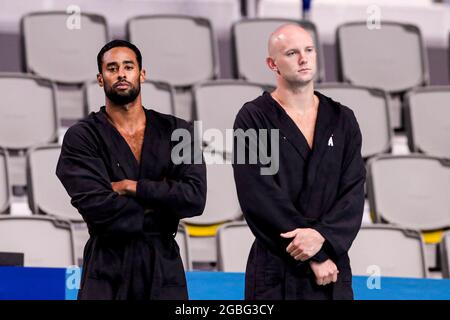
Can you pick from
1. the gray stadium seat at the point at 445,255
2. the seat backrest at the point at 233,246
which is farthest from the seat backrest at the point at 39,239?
the gray stadium seat at the point at 445,255

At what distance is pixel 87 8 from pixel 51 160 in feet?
4.77

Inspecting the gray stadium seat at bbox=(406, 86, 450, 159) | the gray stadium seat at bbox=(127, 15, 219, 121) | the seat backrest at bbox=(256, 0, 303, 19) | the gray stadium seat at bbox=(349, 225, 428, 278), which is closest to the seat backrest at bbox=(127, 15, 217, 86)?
the gray stadium seat at bbox=(127, 15, 219, 121)

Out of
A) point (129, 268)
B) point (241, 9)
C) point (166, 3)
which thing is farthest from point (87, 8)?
point (129, 268)

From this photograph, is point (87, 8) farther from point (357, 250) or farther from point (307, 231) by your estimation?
point (307, 231)

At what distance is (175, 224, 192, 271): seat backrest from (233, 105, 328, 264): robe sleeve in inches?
37.3

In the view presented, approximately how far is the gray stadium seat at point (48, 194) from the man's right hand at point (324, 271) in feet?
4.53

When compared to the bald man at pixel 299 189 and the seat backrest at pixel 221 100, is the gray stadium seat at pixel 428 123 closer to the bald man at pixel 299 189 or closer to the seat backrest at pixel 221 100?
the seat backrest at pixel 221 100

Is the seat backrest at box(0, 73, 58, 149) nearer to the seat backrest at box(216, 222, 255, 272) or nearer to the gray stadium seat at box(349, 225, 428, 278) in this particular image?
the seat backrest at box(216, 222, 255, 272)

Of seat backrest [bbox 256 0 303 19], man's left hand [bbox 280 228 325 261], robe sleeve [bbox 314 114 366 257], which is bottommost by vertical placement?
man's left hand [bbox 280 228 325 261]

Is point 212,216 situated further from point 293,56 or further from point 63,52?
point 293,56

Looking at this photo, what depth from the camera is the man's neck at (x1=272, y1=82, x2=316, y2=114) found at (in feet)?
9.29

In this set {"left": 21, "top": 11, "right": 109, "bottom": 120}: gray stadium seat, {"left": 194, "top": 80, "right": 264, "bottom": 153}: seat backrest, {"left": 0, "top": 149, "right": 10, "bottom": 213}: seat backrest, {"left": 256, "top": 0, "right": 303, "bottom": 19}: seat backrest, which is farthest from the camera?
{"left": 256, "top": 0, "right": 303, "bottom": 19}: seat backrest

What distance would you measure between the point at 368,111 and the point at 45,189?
1.29 metres

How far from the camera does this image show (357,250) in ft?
12.6
